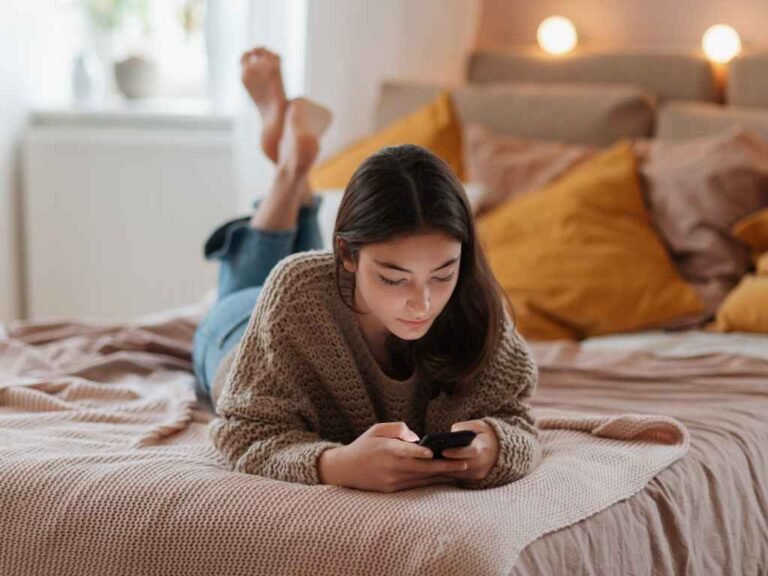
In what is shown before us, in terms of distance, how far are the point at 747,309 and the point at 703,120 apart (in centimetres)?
63

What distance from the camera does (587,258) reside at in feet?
9.11

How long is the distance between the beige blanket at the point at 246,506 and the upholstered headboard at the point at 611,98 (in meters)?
1.38

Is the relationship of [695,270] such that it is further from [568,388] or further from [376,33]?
[376,33]

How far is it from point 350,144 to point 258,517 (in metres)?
2.11

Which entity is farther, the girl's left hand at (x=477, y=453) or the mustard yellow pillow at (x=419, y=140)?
the mustard yellow pillow at (x=419, y=140)

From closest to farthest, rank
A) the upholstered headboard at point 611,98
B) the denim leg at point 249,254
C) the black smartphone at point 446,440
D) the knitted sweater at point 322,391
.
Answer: the black smartphone at point 446,440, the knitted sweater at point 322,391, the denim leg at point 249,254, the upholstered headboard at point 611,98

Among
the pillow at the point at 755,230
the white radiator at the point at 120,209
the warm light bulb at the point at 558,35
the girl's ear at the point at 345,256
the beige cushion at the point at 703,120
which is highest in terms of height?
the warm light bulb at the point at 558,35

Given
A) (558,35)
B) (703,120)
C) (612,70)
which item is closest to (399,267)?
(703,120)

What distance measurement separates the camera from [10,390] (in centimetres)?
203

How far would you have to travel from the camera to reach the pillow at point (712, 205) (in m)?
2.80

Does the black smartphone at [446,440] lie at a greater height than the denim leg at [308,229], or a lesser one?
lesser

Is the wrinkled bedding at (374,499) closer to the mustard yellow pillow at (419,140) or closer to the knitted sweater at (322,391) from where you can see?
the knitted sweater at (322,391)

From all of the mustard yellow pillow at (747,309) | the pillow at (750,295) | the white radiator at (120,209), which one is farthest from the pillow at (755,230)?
the white radiator at (120,209)

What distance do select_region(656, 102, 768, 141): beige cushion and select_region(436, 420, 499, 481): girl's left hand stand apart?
158 cm
